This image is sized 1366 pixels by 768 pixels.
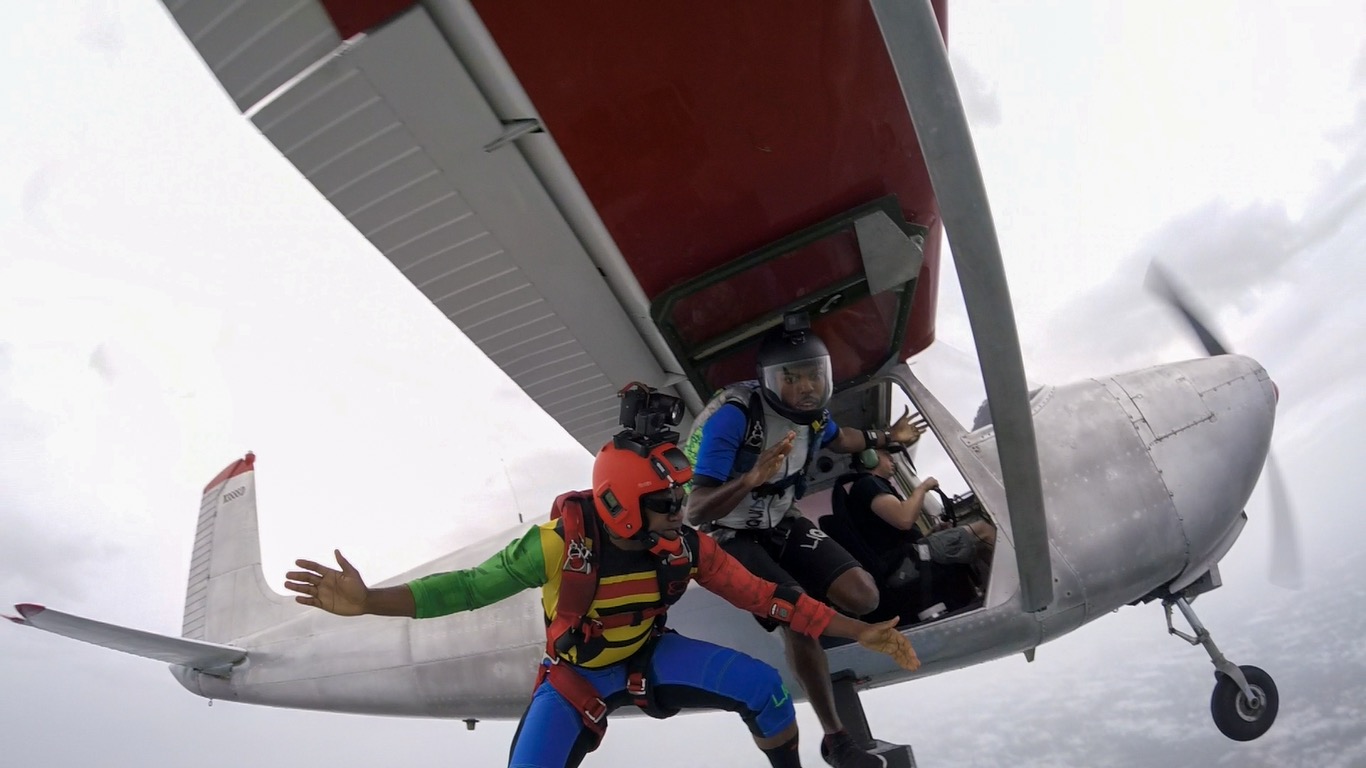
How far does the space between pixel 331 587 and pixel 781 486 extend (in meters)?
1.76

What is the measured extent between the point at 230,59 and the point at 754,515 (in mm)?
2408

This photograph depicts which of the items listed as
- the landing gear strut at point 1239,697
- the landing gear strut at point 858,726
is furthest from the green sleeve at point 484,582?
the landing gear strut at point 1239,697

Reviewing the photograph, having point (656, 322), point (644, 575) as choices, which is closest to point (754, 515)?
point (644, 575)

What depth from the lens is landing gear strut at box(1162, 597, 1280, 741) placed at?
417 centimetres

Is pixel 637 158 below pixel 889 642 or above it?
above

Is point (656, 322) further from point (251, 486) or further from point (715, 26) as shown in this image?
point (251, 486)

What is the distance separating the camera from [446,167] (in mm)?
2305

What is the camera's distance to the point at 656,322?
3016mm

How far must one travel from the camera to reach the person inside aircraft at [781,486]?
2.93 metres

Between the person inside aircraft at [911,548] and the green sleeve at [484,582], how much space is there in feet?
5.56

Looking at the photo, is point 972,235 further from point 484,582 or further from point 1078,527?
point 1078,527

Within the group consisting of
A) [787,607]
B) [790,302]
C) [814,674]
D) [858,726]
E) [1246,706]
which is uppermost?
[790,302]

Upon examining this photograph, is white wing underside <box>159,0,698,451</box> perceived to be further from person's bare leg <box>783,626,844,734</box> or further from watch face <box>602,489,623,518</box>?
person's bare leg <box>783,626,844,734</box>

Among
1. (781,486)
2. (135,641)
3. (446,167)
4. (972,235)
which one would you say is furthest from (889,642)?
(135,641)
